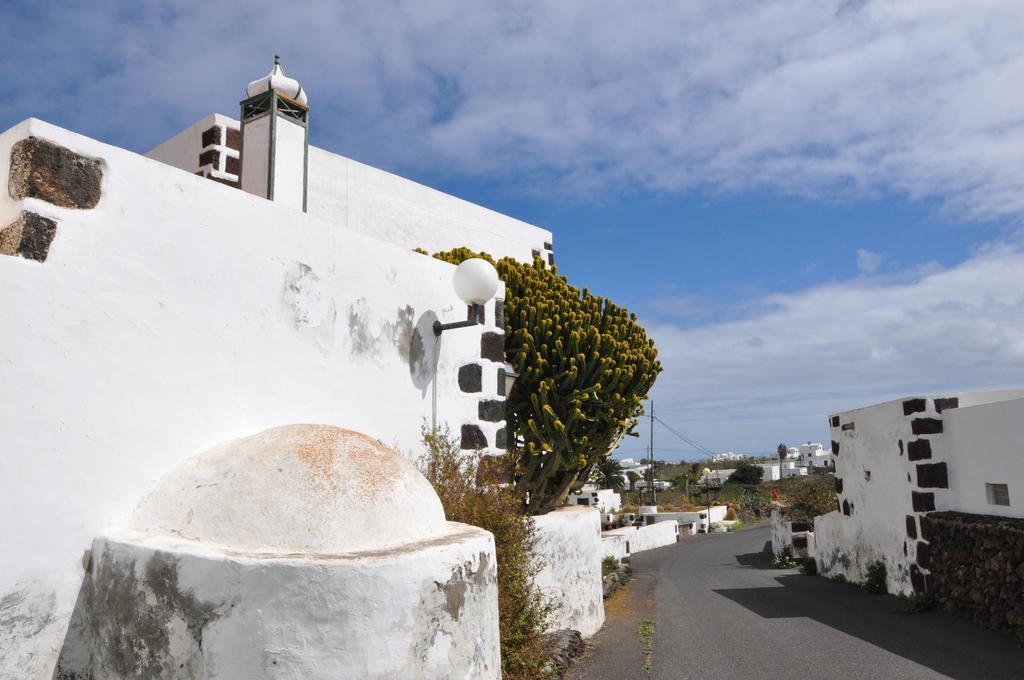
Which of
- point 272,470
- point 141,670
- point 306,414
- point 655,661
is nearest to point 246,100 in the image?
point 306,414

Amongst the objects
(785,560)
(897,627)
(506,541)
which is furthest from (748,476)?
(506,541)

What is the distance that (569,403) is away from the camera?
31.7ft

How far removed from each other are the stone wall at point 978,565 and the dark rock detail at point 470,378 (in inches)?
215

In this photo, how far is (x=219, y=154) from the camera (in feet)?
27.7

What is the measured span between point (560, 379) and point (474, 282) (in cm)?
345

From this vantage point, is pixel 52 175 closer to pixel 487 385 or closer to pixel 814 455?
pixel 487 385

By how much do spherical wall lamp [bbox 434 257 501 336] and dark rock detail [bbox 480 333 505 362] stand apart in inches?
16.4

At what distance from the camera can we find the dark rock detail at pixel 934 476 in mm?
9156

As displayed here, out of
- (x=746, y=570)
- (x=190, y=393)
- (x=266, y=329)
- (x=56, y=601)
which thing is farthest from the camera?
(x=746, y=570)

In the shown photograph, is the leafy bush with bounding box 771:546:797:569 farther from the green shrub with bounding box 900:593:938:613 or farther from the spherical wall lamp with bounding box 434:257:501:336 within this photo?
the spherical wall lamp with bounding box 434:257:501:336

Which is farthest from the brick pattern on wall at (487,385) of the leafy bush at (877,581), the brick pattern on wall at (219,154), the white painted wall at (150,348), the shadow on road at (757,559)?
the shadow on road at (757,559)

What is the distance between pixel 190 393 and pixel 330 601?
1803 mm

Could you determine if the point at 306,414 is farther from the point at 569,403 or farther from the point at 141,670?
the point at 569,403

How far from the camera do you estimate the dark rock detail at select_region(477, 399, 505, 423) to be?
6840 millimetres
